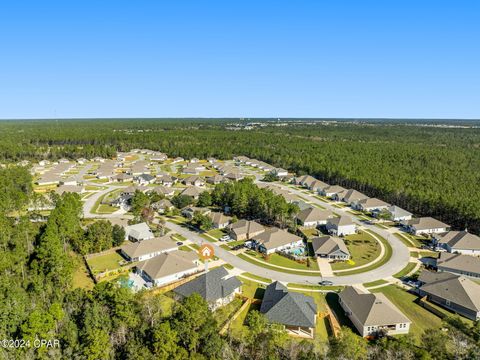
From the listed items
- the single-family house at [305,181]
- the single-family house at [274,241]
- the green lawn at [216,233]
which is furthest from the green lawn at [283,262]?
the single-family house at [305,181]

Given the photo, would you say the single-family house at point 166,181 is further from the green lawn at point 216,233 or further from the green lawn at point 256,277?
the green lawn at point 256,277

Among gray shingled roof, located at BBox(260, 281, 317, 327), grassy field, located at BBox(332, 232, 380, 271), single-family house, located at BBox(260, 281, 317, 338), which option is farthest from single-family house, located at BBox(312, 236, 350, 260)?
single-family house, located at BBox(260, 281, 317, 338)

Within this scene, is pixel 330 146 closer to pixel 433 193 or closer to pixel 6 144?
pixel 433 193

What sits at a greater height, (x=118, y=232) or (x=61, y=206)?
(x=61, y=206)

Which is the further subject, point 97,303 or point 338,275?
point 338,275

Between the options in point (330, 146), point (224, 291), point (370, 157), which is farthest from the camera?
point (330, 146)

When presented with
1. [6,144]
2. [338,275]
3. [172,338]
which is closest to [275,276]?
[338,275]
